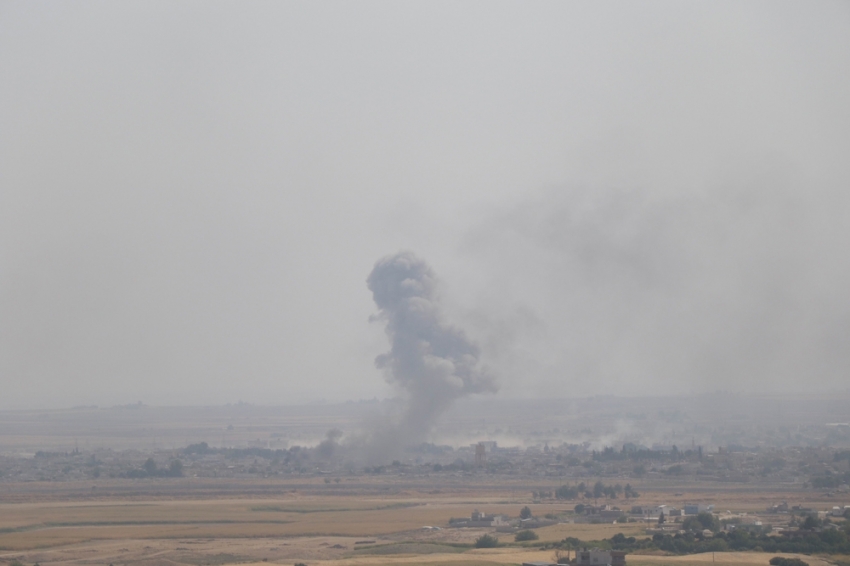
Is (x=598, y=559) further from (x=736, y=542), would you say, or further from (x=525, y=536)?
(x=525, y=536)

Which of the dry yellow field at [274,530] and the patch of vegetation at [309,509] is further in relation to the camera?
the patch of vegetation at [309,509]

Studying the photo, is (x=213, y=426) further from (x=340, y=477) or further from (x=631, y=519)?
(x=631, y=519)

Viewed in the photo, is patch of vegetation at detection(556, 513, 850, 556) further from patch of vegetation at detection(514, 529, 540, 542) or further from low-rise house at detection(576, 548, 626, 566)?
low-rise house at detection(576, 548, 626, 566)

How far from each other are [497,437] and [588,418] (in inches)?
1419

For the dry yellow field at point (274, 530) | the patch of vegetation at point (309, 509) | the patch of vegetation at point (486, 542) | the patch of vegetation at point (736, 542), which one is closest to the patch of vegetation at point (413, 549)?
the dry yellow field at point (274, 530)

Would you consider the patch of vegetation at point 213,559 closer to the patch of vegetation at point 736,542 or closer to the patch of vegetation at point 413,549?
the patch of vegetation at point 413,549

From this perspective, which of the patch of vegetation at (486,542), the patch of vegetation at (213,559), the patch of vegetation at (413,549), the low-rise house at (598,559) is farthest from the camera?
the patch of vegetation at (486,542)

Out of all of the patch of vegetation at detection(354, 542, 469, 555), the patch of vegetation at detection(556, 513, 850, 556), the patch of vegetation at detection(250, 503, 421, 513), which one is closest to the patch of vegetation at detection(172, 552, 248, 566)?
the patch of vegetation at detection(354, 542, 469, 555)

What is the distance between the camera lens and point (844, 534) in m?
47.6

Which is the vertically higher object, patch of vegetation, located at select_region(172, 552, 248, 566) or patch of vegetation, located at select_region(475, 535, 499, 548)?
patch of vegetation, located at select_region(475, 535, 499, 548)

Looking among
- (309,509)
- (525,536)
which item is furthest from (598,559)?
(309,509)

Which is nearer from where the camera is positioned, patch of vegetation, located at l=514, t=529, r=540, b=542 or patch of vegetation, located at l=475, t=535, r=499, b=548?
patch of vegetation, located at l=475, t=535, r=499, b=548

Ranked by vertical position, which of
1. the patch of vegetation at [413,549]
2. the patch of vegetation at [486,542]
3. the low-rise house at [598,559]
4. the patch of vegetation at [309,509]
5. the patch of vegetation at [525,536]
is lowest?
the low-rise house at [598,559]

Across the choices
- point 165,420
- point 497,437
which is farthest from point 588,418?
point 165,420
